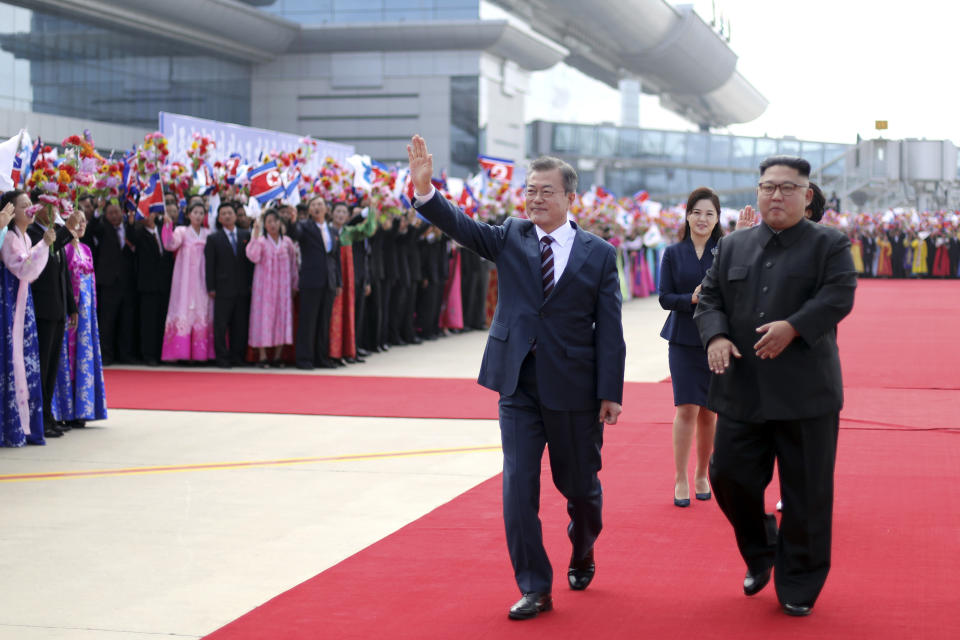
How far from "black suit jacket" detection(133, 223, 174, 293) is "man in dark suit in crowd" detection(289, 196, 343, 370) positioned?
1.48m

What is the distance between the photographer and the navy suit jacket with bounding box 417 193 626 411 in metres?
4.46

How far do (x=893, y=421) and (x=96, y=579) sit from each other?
21.0 feet

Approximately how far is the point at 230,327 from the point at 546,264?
9.95 m

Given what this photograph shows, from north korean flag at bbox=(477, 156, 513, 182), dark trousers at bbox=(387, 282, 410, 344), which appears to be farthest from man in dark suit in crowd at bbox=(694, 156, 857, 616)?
north korean flag at bbox=(477, 156, 513, 182)

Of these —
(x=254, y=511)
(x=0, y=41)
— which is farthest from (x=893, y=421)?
(x=0, y=41)

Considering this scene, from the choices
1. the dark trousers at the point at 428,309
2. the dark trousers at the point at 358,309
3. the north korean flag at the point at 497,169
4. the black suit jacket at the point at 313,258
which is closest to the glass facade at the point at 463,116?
the north korean flag at the point at 497,169

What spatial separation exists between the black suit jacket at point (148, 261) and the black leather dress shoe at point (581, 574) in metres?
9.76

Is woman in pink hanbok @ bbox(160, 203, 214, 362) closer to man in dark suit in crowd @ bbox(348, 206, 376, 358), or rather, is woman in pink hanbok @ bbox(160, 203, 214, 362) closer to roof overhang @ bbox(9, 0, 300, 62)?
man in dark suit in crowd @ bbox(348, 206, 376, 358)

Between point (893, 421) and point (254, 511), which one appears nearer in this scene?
point (254, 511)

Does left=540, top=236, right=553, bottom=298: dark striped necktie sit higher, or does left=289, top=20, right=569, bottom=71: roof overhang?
left=289, top=20, right=569, bottom=71: roof overhang

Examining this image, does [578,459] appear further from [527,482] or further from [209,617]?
[209,617]

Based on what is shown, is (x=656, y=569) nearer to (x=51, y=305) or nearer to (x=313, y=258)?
(x=51, y=305)

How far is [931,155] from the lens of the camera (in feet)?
163

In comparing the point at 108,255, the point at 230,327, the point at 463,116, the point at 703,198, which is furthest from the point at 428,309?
the point at 463,116
